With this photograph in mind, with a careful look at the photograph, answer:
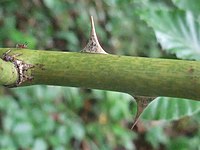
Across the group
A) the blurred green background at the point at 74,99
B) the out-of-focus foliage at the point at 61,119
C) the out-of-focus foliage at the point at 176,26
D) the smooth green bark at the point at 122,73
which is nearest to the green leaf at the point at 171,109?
the out-of-focus foliage at the point at 176,26

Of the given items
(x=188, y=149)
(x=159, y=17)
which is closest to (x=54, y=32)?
(x=188, y=149)

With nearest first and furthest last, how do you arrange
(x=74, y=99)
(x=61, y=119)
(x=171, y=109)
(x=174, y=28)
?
(x=171, y=109) → (x=174, y=28) → (x=61, y=119) → (x=74, y=99)

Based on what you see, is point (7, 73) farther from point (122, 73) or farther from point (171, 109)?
point (171, 109)

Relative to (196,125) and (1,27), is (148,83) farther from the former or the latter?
(196,125)

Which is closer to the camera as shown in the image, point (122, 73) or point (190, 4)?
point (122, 73)

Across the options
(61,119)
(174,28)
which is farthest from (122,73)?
(61,119)
